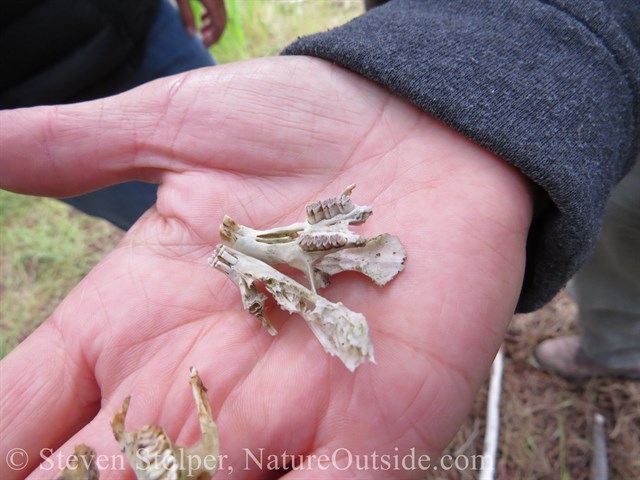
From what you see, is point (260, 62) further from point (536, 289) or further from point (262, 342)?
point (536, 289)

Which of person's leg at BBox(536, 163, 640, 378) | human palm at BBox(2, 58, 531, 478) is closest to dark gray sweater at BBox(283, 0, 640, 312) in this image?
human palm at BBox(2, 58, 531, 478)

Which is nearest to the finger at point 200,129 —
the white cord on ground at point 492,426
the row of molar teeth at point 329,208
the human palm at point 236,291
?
the human palm at point 236,291

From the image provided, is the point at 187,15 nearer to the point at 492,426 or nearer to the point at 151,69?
the point at 151,69

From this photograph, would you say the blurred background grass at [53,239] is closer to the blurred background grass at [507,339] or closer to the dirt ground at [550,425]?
the blurred background grass at [507,339]

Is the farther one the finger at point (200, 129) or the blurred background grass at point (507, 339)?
the blurred background grass at point (507, 339)

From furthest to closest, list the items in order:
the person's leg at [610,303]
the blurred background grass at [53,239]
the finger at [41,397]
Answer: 1. the blurred background grass at [53,239]
2. the person's leg at [610,303]
3. the finger at [41,397]
